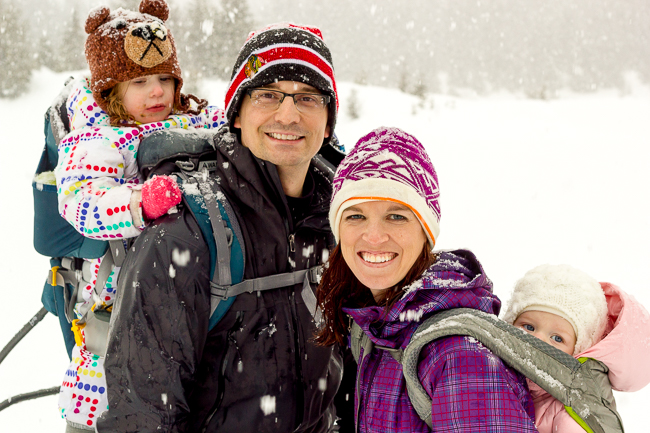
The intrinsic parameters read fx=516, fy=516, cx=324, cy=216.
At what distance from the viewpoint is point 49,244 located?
9.46 ft

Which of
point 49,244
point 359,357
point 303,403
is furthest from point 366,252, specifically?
point 49,244

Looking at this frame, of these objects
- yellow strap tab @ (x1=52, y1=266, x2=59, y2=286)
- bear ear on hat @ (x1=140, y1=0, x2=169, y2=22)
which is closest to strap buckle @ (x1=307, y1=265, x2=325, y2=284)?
yellow strap tab @ (x1=52, y1=266, x2=59, y2=286)

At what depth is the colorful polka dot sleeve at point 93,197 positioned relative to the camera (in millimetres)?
2398

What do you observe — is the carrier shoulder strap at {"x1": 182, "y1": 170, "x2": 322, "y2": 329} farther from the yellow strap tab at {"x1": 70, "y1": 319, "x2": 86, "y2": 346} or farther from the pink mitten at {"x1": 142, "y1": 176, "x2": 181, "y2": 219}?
the yellow strap tab at {"x1": 70, "y1": 319, "x2": 86, "y2": 346}

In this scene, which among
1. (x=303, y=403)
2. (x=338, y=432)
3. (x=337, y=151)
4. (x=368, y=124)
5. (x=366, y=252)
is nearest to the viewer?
(x=366, y=252)

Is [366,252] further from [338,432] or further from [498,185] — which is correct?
[498,185]

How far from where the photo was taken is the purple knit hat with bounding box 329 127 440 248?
1.87m

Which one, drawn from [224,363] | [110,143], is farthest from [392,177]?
[110,143]

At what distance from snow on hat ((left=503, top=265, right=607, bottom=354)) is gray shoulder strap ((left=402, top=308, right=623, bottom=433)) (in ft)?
0.89

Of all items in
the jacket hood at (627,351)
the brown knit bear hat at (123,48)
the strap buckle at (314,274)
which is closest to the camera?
the jacket hood at (627,351)

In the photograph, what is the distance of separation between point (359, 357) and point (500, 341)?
0.63 meters

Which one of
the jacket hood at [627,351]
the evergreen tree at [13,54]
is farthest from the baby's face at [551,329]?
the evergreen tree at [13,54]

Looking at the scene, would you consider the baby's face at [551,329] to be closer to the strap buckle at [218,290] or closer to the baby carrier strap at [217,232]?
the baby carrier strap at [217,232]

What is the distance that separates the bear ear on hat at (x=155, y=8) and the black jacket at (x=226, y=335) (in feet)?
3.99
